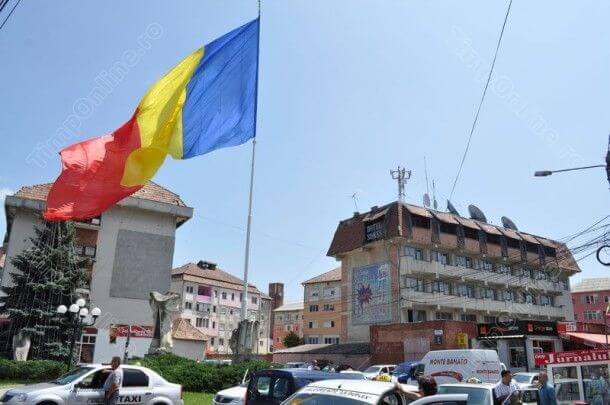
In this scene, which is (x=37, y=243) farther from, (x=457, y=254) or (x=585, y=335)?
(x=585, y=335)

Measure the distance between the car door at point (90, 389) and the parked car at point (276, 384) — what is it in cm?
464

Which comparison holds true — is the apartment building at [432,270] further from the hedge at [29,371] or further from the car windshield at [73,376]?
the car windshield at [73,376]

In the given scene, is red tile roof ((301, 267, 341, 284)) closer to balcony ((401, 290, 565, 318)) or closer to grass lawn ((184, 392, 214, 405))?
balcony ((401, 290, 565, 318))

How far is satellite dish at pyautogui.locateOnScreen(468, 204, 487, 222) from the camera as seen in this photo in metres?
58.2

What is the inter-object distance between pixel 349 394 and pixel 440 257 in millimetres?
46198

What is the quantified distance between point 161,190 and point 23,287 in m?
17.0

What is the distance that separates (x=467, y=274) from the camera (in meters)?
52.4

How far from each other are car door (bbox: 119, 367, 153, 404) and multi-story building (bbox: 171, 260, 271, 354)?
198 feet

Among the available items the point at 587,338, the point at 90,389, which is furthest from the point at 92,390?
the point at 587,338

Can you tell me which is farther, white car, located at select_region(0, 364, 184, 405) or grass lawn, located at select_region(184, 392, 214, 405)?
grass lawn, located at select_region(184, 392, 214, 405)

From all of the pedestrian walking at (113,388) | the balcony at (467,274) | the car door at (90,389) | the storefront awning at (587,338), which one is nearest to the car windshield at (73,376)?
the car door at (90,389)

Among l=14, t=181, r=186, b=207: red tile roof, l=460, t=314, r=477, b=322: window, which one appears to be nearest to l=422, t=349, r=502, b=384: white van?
l=14, t=181, r=186, b=207: red tile roof

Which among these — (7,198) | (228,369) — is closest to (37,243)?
(7,198)

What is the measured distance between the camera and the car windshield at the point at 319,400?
7.10 meters
